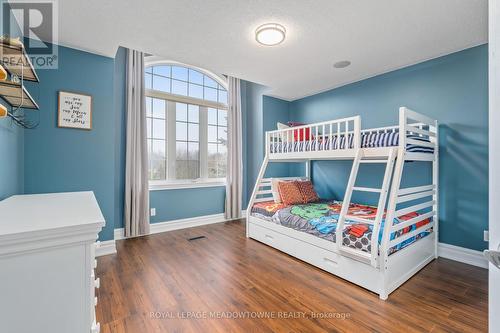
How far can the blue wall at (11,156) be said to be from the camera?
5.62ft

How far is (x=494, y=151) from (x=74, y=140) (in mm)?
3229

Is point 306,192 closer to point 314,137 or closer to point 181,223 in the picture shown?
point 314,137

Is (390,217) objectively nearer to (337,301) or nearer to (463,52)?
(337,301)

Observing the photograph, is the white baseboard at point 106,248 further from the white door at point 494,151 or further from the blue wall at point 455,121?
the blue wall at point 455,121

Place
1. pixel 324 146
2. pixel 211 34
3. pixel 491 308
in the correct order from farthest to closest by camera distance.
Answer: pixel 324 146 → pixel 211 34 → pixel 491 308

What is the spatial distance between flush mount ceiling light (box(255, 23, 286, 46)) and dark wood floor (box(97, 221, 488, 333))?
234 centimetres

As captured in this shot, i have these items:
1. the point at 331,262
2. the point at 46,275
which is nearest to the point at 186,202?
the point at 331,262

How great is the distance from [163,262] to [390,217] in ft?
7.53

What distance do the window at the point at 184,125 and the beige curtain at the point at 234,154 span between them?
172 mm

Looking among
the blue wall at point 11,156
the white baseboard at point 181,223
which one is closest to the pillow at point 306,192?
the white baseboard at point 181,223

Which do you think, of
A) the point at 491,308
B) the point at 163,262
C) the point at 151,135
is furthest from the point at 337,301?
the point at 151,135

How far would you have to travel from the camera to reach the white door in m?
0.53

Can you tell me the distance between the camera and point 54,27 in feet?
7.03

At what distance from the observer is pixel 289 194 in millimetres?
3346
